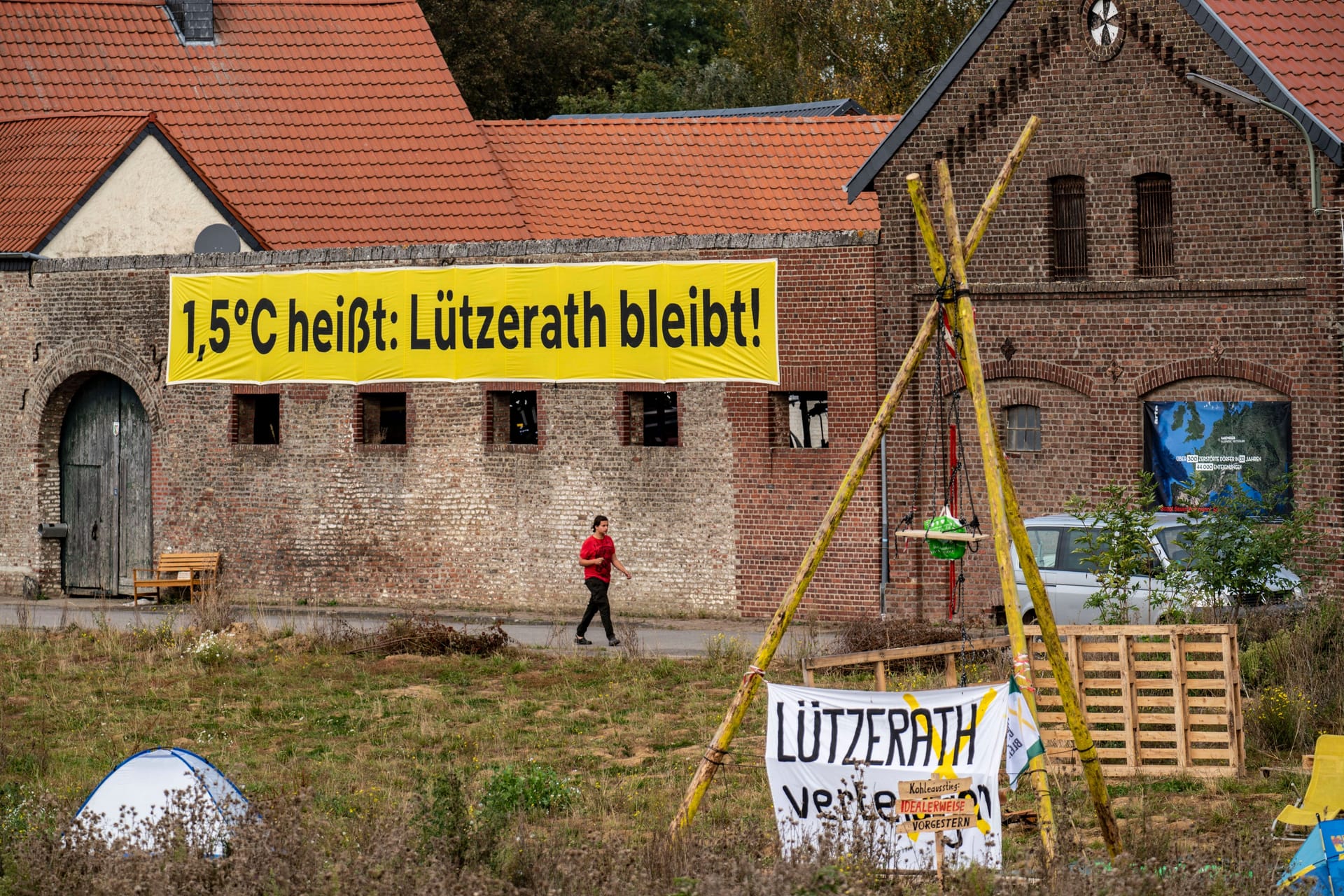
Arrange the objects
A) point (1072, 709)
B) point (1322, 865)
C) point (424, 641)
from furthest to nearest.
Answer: point (424, 641) → point (1072, 709) → point (1322, 865)

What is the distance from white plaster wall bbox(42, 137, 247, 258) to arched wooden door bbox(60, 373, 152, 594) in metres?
2.11

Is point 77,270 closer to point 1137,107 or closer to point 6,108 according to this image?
point 6,108

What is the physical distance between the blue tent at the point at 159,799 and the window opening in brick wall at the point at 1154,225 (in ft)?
46.1

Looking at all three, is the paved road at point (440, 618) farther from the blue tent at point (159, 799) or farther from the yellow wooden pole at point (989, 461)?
the blue tent at point (159, 799)

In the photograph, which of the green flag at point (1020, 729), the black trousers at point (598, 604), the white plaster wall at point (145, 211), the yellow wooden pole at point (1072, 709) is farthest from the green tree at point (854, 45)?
the green flag at point (1020, 729)

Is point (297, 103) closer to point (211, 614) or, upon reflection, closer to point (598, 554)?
point (211, 614)

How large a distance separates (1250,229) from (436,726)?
11163mm

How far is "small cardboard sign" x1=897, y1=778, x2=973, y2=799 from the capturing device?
31.5 ft

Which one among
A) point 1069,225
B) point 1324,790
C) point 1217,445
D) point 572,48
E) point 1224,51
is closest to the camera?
point 1324,790

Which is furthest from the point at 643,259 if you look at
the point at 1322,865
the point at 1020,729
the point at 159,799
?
the point at 1322,865

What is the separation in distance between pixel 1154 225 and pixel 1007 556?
1175 centimetres

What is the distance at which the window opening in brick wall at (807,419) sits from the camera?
23000 millimetres

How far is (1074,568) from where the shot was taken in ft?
62.3

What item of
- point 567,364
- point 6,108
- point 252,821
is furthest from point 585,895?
point 6,108
